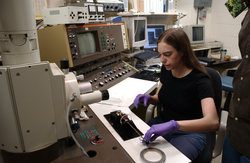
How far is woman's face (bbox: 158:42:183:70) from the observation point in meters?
1.23

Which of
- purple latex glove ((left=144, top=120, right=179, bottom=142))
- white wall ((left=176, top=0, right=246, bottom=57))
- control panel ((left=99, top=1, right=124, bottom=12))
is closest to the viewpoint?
purple latex glove ((left=144, top=120, right=179, bottom=142))

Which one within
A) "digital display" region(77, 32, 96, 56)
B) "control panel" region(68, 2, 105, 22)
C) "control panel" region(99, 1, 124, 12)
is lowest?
"digital display" region(77, 32, 96, 56)

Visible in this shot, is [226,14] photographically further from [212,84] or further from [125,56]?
[212,84]

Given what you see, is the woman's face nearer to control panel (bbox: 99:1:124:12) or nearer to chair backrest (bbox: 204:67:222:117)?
chair backrest (bbox: 204:67:222:117)

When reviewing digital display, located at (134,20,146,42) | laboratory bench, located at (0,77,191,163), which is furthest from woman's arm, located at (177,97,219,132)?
digital display, located at (134,20,146,42)

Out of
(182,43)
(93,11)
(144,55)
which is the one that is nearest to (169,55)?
(182,43)

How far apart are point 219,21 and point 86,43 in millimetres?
3400

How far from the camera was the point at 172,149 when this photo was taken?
0.88m

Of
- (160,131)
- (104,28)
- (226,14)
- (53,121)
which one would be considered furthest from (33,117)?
(226,14)

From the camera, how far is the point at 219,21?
385 centimetres

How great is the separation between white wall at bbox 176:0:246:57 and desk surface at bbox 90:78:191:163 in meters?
2.54

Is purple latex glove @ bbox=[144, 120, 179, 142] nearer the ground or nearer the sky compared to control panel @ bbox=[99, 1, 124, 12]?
nearer the ground

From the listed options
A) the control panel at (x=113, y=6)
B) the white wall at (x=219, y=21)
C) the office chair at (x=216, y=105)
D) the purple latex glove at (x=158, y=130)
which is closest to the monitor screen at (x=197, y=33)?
the white wall at (x=219, y=21)

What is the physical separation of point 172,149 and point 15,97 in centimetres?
74
